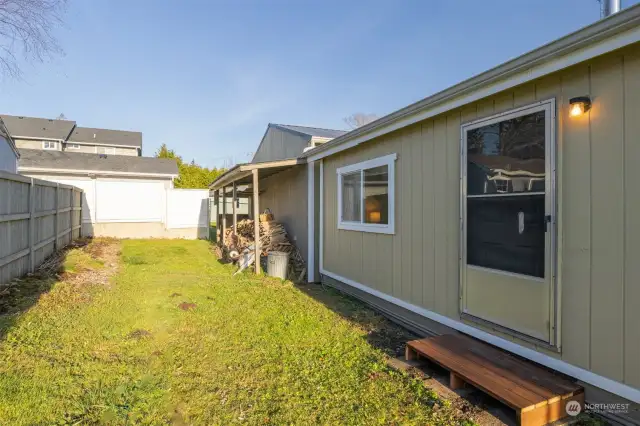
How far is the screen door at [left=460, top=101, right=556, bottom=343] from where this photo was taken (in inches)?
115

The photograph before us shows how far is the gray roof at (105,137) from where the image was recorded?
30.2 metres

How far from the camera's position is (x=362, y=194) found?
587 cm

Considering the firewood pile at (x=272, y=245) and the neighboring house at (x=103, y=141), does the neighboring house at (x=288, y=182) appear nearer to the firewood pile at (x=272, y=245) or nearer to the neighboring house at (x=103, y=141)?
the firewood pile at (x=272, y=245)

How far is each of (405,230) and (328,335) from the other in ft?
5.55

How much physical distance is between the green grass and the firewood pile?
224 cm

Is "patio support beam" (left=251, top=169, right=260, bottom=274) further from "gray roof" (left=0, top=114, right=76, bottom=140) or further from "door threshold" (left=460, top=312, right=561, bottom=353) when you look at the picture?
"gray roof" (left=0, top=114, right=76, bottom=140)

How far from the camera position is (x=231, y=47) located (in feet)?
39.8

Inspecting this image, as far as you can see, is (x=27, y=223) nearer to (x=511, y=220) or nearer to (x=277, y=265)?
(x=277, y=265)

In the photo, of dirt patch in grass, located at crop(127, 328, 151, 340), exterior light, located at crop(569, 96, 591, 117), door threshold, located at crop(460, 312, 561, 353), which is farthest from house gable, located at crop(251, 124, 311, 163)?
exterior light, located at crop(569, 96, 591, 117)

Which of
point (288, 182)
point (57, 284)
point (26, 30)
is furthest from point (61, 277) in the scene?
point (288, 182)

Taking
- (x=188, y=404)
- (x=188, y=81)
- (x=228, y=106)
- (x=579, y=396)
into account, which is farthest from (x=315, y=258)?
(x=228, y=106)

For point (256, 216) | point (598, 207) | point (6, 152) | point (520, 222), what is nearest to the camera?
point (598, 207)

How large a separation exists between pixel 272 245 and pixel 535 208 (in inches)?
274

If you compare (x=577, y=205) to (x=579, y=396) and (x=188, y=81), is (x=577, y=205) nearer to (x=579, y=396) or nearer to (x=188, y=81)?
(x=579, y=396)
